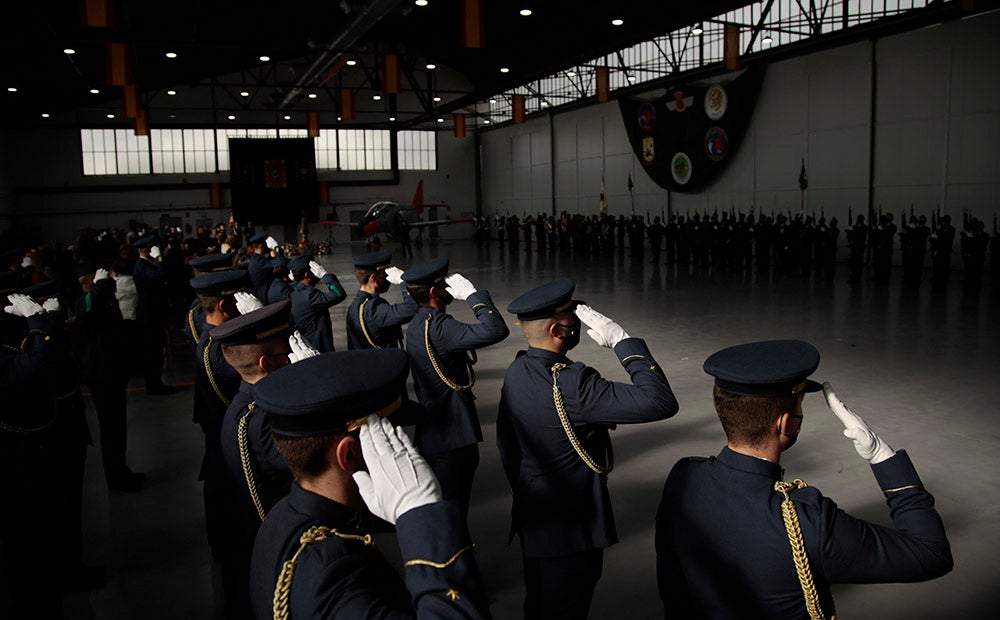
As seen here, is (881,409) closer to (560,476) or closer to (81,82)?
(560,476)

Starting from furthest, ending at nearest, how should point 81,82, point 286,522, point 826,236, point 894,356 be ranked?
point 81,82 < point 826,236 < point 894,356 < point 286,522

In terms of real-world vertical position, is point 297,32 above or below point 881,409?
above

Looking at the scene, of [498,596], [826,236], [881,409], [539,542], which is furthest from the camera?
[826,236]

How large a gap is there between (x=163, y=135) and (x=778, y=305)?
97.5ft

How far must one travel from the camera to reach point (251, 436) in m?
2.53

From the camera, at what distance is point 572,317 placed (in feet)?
10.2

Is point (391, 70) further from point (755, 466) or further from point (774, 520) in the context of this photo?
point (774, 520)

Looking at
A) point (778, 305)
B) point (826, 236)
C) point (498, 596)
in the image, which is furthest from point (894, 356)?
point (826, 236)

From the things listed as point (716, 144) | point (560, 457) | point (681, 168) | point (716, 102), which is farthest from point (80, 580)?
point (681, 168)

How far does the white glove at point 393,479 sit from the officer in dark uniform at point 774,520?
34.6 inches

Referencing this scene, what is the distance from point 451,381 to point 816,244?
46.0ft

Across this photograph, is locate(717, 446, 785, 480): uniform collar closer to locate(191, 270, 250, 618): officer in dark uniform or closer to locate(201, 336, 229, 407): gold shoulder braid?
locate(191, 270, 250, 618): officer in dark uniform

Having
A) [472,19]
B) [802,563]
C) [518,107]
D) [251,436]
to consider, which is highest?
[518,107]

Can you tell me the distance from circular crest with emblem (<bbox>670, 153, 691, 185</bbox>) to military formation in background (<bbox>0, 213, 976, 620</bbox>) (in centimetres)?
1861
